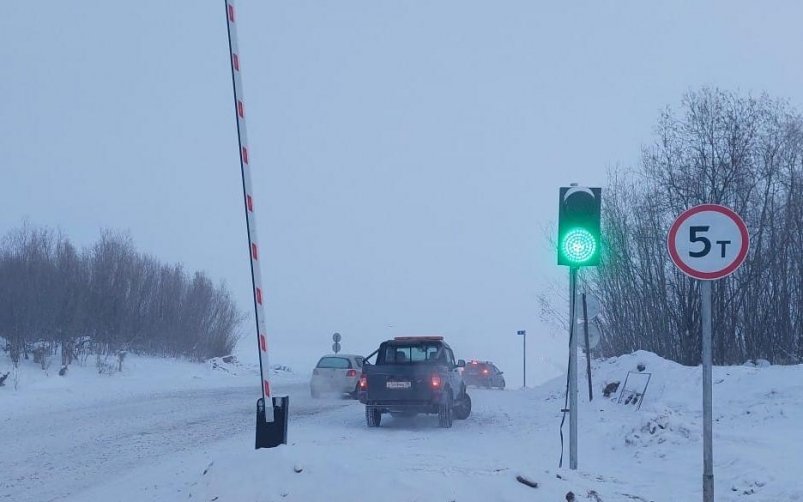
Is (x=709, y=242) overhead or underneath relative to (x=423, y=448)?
overhead

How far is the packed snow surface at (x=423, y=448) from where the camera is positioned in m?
7.98

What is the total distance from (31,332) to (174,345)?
51.3 ft

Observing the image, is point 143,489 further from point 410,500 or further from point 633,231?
point 633,231

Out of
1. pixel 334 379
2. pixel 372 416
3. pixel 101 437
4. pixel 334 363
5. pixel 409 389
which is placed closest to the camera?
pixel 101 437

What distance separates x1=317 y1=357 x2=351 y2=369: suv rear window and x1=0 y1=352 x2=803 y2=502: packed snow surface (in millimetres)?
2944

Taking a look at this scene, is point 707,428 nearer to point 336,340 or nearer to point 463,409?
point 463,409

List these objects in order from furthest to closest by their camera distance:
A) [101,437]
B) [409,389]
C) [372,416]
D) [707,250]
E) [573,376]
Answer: [372,416], [409,389], [101,437], [573,376], [707,250]

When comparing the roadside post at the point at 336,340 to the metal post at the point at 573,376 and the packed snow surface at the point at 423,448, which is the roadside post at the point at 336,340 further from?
the metal post at the point at 573,376

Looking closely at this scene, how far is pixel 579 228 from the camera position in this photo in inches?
388

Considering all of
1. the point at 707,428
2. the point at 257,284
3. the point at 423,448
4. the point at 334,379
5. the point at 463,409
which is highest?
the point at 257,284

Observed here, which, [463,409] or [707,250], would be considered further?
[463,409]

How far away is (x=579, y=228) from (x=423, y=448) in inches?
237

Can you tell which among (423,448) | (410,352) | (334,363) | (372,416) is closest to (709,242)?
(423,448)

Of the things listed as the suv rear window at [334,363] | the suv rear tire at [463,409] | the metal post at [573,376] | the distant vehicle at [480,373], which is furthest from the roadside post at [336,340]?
the metal post at [573,376]
